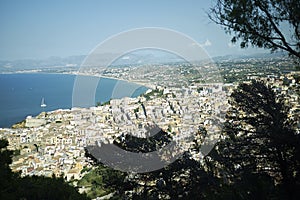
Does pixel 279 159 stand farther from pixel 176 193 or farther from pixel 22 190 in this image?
pixel 22 190

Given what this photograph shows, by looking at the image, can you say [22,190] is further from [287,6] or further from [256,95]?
[287,6]

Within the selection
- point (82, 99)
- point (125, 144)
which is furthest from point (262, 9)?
point (82, 99)

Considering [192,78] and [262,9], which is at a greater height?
[262,9]

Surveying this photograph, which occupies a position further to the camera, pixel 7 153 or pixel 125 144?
pixel 125 144

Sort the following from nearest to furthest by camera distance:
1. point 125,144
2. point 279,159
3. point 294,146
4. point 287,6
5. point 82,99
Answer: point 287,6, point 294,146, point 279,159, point 125,144, point 82,99

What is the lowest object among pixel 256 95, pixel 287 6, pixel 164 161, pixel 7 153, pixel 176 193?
pixel 176 193

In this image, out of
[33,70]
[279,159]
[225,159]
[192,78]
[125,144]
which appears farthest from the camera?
[33,70]
